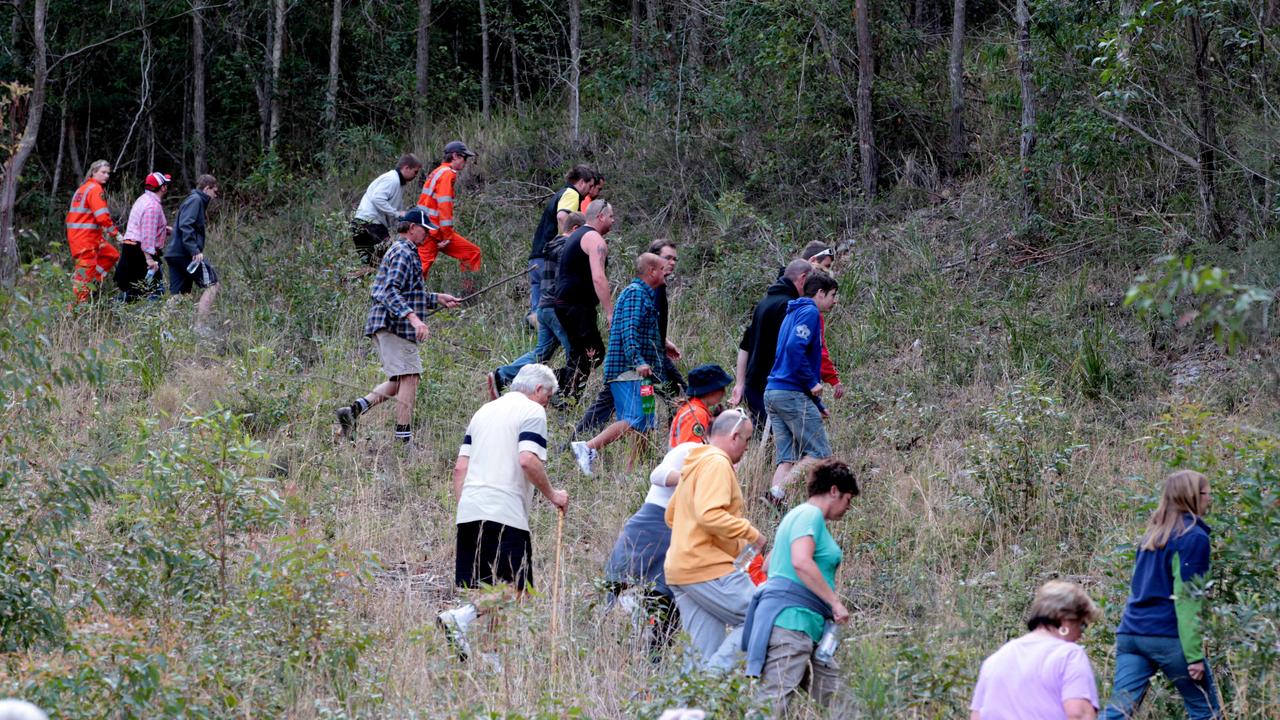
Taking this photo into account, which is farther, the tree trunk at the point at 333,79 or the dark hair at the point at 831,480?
the tree trunk at the point at 333,79

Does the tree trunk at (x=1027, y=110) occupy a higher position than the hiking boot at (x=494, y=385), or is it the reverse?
the tree trunk at (x=1027, y=110)

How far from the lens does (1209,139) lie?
10.4m

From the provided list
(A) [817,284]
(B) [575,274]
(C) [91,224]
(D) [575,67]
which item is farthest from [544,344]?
(D) [575,67]

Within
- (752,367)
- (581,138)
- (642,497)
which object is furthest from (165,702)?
(581,138)

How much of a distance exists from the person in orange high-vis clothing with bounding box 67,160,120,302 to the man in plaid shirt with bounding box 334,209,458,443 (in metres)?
4.75

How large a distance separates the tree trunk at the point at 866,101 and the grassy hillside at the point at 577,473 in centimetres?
35

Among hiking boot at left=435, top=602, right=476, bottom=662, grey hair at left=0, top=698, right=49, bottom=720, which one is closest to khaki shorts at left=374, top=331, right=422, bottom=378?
hiking boot at left=435, top=602, right=476, bottom=662

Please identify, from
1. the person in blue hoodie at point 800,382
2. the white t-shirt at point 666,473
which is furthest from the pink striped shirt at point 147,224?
the white t-shirt at point 666,473

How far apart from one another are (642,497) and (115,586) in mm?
3260

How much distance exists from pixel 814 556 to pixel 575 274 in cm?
438

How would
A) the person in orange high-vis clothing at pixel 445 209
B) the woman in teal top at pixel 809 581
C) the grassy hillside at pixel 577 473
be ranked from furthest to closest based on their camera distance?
the person in orange high-vis clothing at pixel 445 209 < the grassy hillside at pixel 577 473 < the woman in teal top at pixel 809 581

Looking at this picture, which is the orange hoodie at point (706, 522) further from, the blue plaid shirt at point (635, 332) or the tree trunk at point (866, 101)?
the tree trunk at point (866, 101)

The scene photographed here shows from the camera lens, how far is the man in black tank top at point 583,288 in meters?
9.19

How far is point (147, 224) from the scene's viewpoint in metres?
12.7
